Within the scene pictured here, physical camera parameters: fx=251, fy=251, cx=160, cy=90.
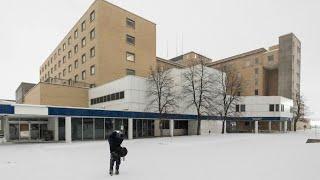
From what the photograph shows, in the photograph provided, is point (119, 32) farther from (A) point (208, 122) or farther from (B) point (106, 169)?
(B) point (106, 169)

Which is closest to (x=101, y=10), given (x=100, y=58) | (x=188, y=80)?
(x=100, y=58)

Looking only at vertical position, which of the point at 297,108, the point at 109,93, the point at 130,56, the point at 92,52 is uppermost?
the point at 92,52

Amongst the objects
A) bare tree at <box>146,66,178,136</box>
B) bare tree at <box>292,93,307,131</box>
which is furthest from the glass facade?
bare tree at <box>292,93,307,131</box>

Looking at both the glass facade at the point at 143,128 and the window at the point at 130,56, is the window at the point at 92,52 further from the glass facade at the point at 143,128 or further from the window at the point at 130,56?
the glass facade at the point at 143,128

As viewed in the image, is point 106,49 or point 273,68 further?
point 273,68

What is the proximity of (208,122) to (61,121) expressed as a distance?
26292 mm

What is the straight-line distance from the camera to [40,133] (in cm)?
3142

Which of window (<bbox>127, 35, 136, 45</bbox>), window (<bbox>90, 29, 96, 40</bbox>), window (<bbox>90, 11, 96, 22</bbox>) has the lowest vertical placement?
window (<bbox>127, 35, 136, 45</bbox>)

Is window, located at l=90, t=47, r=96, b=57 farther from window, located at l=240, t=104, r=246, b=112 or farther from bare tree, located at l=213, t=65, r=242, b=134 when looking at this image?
window, located at l=240, t=104, r=246, b=112

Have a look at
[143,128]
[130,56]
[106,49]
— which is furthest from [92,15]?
[143,128]

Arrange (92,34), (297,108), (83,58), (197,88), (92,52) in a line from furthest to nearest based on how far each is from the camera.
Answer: (297,108) → (83,58) → (92,34) → (92,52) → (197,88)

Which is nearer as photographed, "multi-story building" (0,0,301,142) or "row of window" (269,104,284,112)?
"multi-story building" (0,0,301,142)

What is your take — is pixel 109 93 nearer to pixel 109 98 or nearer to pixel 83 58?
pixel 109 98

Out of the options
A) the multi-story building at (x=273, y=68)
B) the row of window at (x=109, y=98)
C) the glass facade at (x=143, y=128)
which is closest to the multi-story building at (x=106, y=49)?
the row of window at (x=109, y=98)
